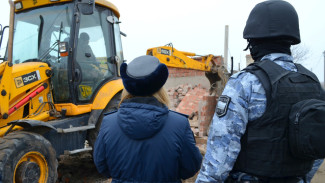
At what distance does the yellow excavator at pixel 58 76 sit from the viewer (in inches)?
147

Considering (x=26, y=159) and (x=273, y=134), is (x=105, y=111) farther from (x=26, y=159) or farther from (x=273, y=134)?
(x=273, y=134)

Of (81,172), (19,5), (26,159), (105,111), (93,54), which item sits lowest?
(81,172)

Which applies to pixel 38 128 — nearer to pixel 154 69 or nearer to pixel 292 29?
pixel 154 69

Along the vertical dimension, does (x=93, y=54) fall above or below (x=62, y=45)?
below

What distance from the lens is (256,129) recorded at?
1530mm

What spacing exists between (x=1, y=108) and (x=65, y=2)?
1.93 m

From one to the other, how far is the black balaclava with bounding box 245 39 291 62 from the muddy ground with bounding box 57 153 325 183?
11.4ft

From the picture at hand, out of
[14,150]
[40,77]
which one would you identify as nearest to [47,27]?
[40,77]

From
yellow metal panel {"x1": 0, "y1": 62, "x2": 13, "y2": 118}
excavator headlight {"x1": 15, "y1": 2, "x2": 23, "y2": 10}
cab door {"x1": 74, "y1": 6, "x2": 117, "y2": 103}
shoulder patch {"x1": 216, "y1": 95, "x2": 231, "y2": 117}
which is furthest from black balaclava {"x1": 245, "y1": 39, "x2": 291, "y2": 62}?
excavator headlight {"x1": 15, "y1": 2, "x2": 23, "y2": 10}

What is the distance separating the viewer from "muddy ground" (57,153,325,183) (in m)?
4.76

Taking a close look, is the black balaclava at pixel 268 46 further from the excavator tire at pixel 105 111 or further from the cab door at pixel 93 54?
the excavator tire at pixel 105 111

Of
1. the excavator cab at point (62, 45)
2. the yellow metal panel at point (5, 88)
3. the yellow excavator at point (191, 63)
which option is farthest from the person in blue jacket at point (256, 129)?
the yellow excavator at point (191, 63)

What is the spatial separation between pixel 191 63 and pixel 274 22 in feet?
17.6

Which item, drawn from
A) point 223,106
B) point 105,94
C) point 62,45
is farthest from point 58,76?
point 223,106
